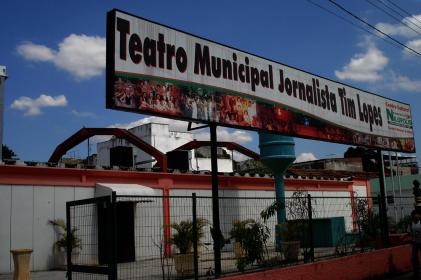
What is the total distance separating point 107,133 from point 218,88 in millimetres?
9481

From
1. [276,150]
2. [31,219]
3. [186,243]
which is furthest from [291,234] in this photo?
[31,219]

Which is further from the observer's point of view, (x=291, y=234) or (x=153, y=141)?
(x=153, y=141)

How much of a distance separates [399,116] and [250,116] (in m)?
9.47

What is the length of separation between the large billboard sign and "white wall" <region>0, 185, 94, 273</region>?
8071 millimetres

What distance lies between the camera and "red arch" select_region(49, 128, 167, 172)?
19.9 meters

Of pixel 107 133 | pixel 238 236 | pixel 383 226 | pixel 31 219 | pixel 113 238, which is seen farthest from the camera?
pixel 107 133

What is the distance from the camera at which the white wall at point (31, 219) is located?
15766 millimetres

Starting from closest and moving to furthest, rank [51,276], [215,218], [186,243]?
[215,218], [186,243], [51,276]

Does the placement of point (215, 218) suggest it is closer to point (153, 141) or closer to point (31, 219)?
point (31, 219)

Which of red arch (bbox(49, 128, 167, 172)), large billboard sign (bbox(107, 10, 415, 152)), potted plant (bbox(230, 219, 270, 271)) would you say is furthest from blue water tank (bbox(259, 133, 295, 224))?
potted plant (bbox(230, 219, 270, 271))

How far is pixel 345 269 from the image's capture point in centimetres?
1269

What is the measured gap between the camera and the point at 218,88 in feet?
38.9

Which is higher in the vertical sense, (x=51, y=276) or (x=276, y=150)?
(x=276, y=150)

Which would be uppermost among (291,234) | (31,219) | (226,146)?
(226,146)
